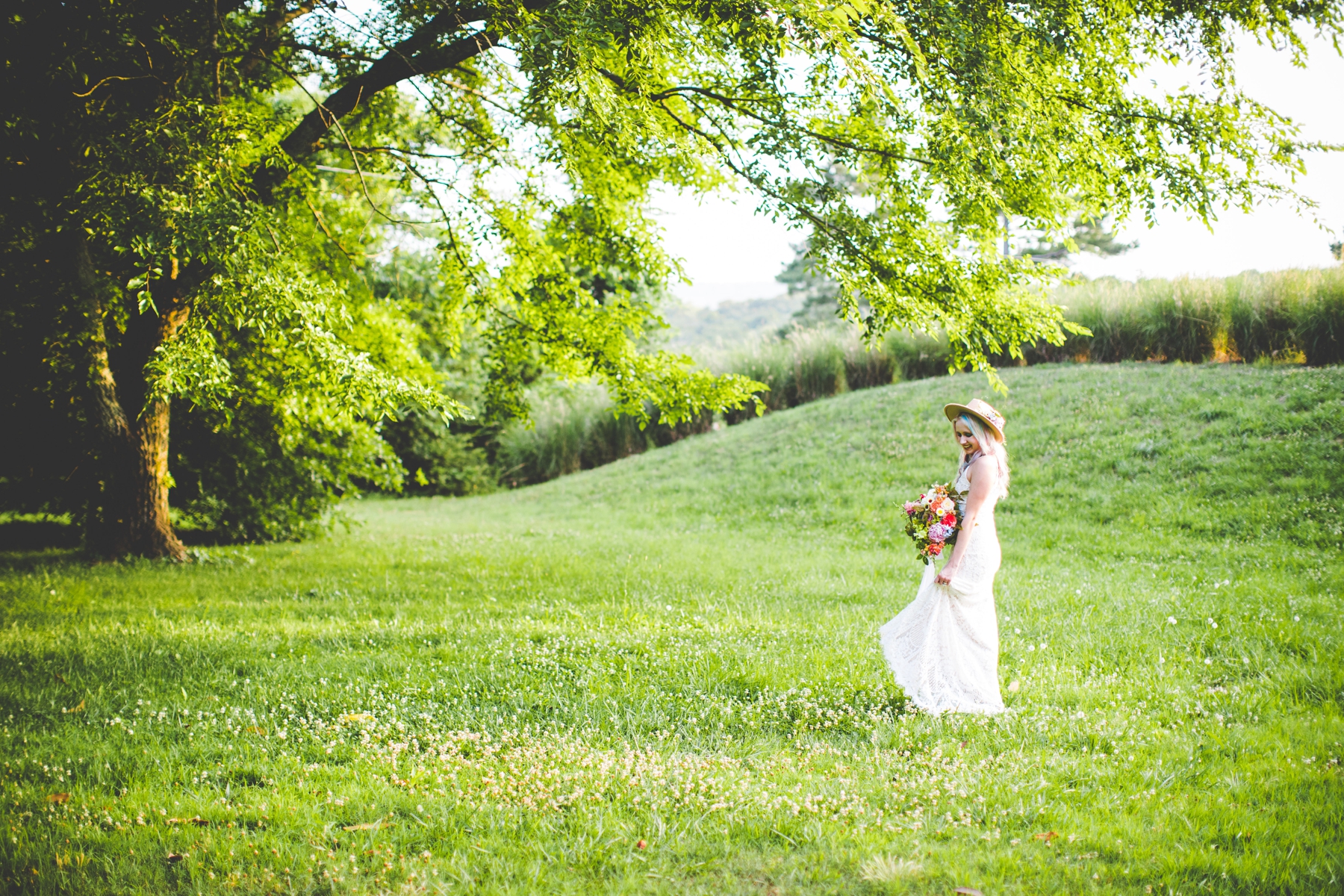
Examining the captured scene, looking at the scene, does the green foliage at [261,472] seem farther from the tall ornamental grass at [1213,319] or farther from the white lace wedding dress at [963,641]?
the tall ornamental grass at [1213,319]

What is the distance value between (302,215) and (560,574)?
636 cm

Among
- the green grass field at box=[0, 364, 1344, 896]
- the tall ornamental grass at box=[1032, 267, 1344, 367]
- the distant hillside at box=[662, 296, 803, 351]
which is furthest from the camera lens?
the distant hillside at box=[662, 296, 803, 351]

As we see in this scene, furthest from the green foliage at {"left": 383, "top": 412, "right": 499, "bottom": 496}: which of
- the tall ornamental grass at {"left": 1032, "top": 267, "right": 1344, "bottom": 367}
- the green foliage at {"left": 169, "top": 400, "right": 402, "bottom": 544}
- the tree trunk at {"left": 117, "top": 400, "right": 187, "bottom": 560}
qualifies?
the tall ornamental grass at {"left": 1032, "top": 267, "right": 1344, "bottom": 367}

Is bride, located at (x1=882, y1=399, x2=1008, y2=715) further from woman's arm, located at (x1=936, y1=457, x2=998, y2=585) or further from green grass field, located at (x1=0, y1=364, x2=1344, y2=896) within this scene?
green grass field, located at (x1=0, y1=364, x2=1344, y2=896)

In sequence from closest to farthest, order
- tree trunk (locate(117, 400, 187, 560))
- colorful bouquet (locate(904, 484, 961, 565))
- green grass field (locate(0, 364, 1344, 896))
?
green grass field (locate(0, 364, 1344, 896)) < colorful bouquet (locate(904, 484, 961, 565)) < tree trunk (locate(117, 400, 187, 560))

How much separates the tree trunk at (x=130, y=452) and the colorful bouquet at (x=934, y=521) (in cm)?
827

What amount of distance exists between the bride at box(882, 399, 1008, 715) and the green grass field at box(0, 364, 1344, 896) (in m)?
0.29

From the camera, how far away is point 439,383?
39.9ft

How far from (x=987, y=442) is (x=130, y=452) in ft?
35.9

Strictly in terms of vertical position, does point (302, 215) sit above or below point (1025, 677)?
above

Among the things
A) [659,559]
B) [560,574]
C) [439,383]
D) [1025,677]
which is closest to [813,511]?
[659,559]

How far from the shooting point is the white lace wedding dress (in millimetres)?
5715

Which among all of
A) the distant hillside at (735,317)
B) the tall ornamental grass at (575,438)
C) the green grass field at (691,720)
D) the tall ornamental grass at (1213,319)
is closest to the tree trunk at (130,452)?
the green grass field at (691,720)

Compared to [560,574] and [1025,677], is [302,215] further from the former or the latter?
[1025,677]
